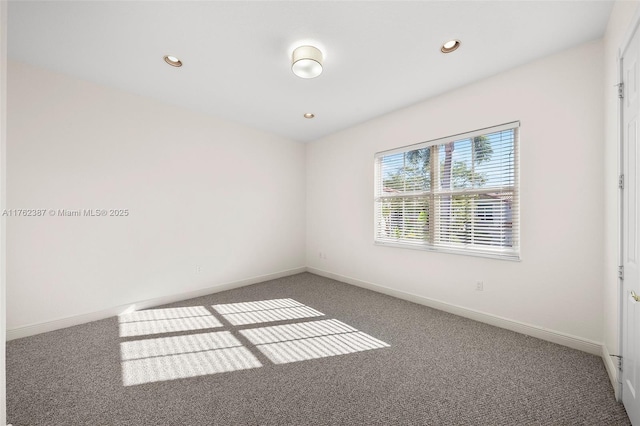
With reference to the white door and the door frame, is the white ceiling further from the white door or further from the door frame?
the white door

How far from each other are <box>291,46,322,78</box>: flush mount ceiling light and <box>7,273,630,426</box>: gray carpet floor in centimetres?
269

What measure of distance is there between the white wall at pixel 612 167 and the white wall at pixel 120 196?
4357 mm

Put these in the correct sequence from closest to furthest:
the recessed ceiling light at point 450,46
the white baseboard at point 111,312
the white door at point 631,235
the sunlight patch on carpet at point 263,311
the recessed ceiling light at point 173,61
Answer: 1. the white door at point 631,235
2. the recessed ceiling light at point 450,46
3. the recessed ceiling light at point 173,61
4. the white baseboard at point 111,312
5. the sunlight patch on carpet at point 263,311

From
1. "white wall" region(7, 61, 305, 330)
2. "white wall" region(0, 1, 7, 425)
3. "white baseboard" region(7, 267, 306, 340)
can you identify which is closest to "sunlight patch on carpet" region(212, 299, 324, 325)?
"white baseboard" region(7, 267, 306, 340)

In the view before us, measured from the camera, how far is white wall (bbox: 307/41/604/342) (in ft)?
7.52

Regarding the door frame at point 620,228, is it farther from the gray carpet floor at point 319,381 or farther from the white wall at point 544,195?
the white wall at point 544,195

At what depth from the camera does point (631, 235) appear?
160 centimetres

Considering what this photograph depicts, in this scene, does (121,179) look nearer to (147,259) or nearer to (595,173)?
(147,259)

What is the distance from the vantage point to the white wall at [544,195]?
2.29 m

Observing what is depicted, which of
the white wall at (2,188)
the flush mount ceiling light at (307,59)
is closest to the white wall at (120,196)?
the white wall at (2,188)

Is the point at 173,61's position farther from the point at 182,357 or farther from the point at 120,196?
the point at 182,357

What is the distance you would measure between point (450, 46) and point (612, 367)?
294 cm

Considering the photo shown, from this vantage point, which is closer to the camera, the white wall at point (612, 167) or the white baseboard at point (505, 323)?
the white wall at point (612, 167)

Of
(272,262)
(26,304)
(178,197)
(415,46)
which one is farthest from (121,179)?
(415,46)
